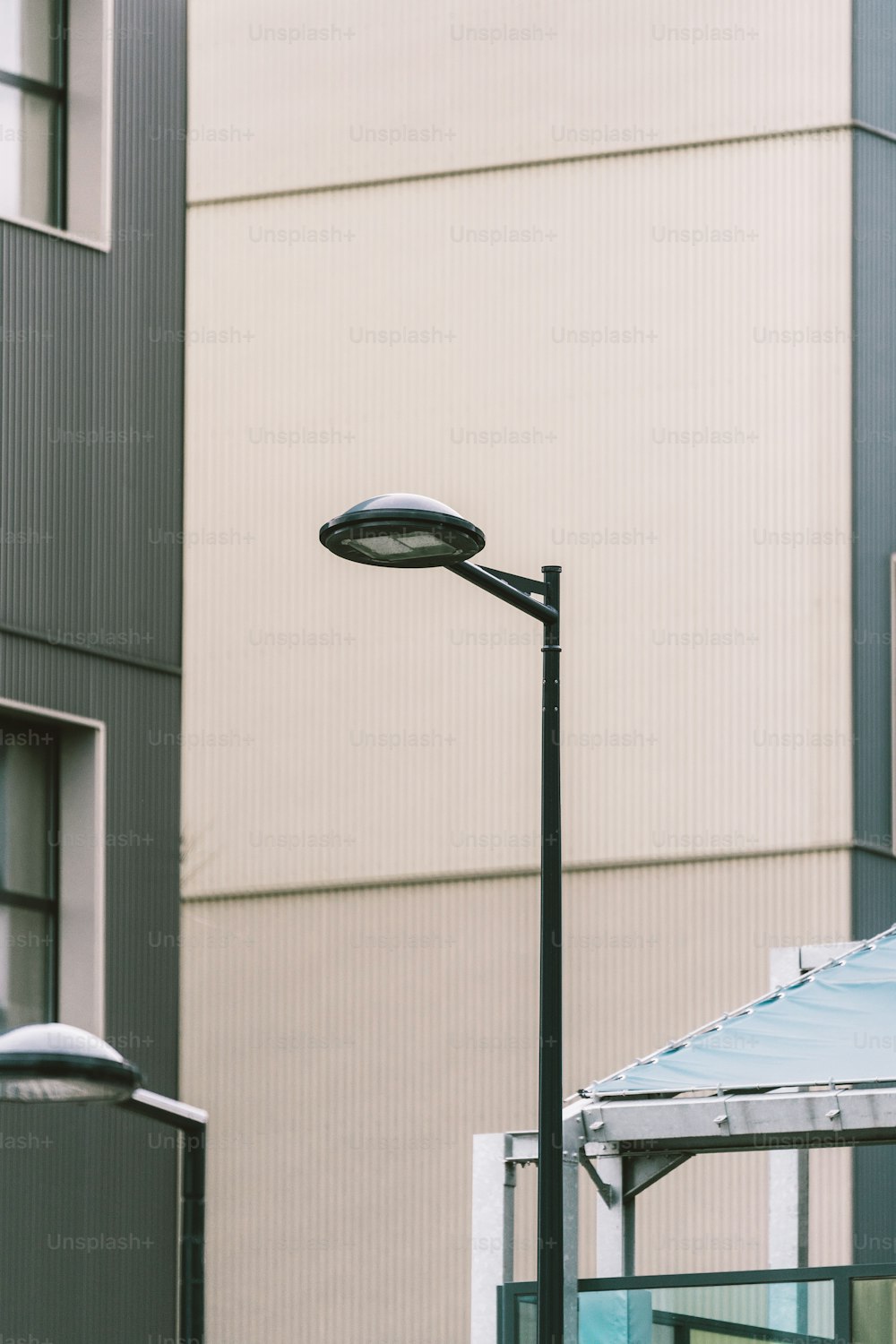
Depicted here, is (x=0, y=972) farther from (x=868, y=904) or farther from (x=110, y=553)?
(x=868, y=904)

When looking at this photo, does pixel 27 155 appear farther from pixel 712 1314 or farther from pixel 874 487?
pixel 712 1314

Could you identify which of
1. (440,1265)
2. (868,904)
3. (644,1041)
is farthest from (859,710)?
(440,1265)

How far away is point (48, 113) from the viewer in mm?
20531

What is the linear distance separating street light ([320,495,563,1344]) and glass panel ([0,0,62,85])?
35.1 ft

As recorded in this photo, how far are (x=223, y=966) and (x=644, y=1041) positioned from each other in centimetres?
423

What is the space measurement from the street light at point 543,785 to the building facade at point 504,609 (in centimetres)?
832

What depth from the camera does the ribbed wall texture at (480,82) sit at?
20.6m

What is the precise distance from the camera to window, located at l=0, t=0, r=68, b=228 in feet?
65.9

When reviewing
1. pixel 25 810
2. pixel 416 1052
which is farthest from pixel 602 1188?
pixel 25 810

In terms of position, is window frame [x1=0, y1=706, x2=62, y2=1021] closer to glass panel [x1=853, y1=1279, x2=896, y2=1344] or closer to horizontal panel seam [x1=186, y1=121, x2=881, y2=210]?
horizontal panel seam [x1=186, y1=121, x2=881, y2=210]

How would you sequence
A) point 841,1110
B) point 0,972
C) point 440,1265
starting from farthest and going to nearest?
point 440,1265 → point 0,972 → point 841,1110

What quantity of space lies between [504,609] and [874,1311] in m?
9.95

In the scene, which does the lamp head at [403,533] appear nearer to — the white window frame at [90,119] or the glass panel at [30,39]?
the white window frame at [90,119]

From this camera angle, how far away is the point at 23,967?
18750 millimetres
